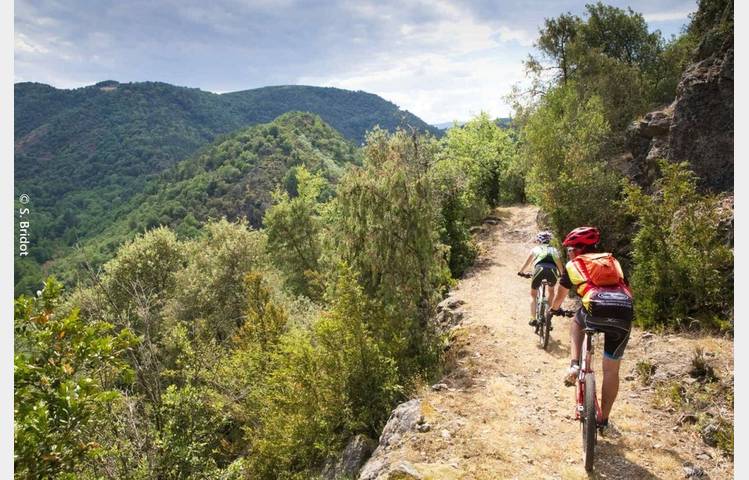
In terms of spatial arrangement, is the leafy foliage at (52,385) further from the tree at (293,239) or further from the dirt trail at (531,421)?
the tree at (293,239)

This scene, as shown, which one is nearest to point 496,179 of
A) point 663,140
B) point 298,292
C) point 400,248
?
point 298,292

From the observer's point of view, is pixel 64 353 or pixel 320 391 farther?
pixel 320 391

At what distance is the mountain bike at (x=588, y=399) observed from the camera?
5.66 metres

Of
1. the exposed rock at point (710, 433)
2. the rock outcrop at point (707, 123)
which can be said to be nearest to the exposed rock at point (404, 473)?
the exposed rock at point (710, 433)

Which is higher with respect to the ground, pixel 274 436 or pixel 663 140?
pixel 663 140

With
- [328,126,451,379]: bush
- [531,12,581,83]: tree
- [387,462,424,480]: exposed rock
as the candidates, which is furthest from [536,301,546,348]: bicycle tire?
[531,12,581,83]: tree

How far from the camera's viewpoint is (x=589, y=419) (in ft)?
18.6

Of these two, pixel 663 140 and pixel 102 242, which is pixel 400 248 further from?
pixel 102 242

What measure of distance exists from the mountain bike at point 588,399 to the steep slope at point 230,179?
9897cm

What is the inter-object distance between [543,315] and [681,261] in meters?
3.53

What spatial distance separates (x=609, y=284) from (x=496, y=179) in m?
35.5

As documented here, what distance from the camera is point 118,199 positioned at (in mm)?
176125

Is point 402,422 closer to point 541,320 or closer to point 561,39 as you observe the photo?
point 541,320

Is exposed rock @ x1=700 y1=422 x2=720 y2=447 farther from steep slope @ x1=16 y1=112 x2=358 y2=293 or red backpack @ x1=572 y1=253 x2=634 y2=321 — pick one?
steep slope @ x1=16 y1=112 x2=358 y2=293
